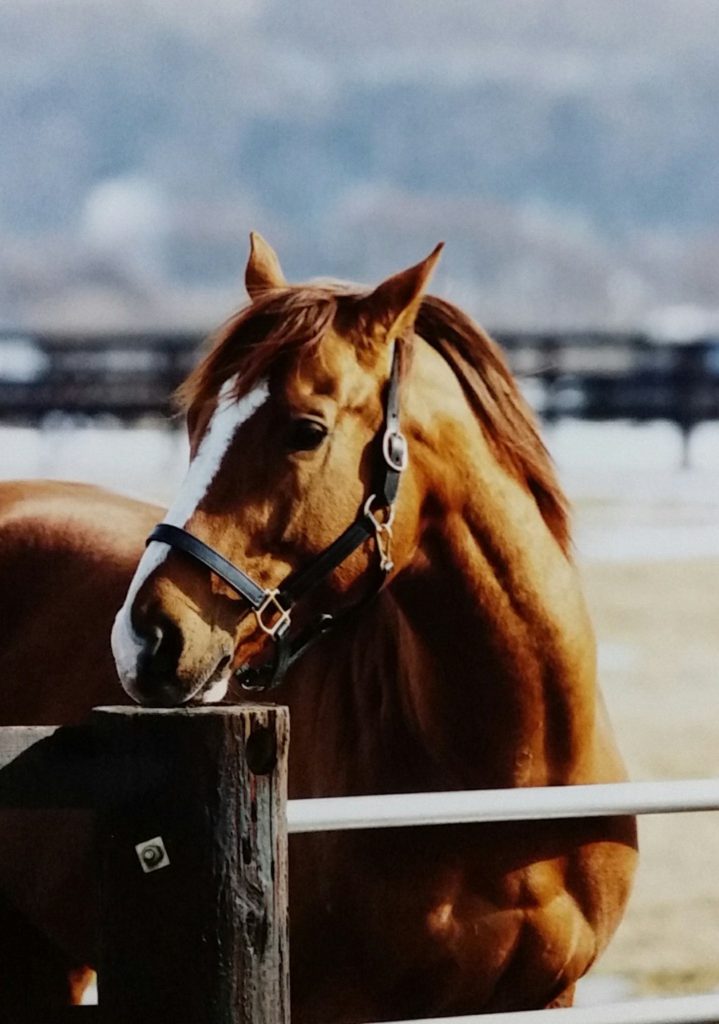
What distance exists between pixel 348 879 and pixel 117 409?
15089 mm

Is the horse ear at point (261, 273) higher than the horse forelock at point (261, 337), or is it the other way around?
the horse ear at point (261, 273)

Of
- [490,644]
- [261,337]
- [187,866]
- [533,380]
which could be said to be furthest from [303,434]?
[533,380]

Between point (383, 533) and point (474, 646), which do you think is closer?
point (383, 533)

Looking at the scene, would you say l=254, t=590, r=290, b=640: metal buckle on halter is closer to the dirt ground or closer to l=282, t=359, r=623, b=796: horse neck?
l=282, t=359, r=623, b=796: horse neck

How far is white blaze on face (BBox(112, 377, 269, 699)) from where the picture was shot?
2.50 metres

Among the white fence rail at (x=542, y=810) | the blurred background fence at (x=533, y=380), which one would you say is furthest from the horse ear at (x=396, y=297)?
the blurred background fence at (x=533, y=380)

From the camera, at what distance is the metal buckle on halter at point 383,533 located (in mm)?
2666

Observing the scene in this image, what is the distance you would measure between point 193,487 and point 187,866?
0.87 meters

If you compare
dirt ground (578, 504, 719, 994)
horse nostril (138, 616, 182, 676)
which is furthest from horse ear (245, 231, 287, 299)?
dirt ground (578, 504, 719, 994)

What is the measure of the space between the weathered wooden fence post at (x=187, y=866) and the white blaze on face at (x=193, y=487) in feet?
2.04

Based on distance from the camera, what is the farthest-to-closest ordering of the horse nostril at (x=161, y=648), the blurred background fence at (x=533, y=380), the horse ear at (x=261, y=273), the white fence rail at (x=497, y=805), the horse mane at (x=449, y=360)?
the blurred background fence at (x=533, y=380) < the horse ear at (x=261, y=273) < the horse mane at (x=449, y=360) < the horse nostril at (x=161, y=648) < the white fence rail at (x=497, y=805)

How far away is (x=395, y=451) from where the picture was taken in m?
2.69

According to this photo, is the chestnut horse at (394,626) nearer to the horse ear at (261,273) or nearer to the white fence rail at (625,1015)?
the horse ear at (261,273)

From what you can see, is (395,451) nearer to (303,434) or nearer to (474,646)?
(303,434)
